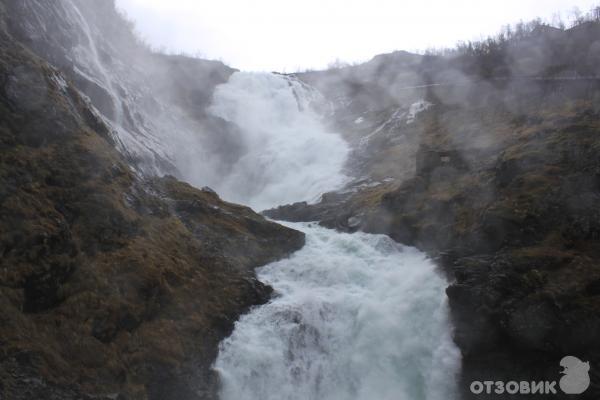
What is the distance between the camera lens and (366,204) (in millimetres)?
18297

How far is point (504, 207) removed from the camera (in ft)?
39.8

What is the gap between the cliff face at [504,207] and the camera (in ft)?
29.4

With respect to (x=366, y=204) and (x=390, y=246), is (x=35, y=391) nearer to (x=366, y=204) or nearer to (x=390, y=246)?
(x=390, y=246)

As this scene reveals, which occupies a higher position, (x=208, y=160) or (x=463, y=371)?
(x=208, y=160)

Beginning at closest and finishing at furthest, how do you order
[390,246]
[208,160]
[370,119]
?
[390,246] → [208,160] → [370,119]

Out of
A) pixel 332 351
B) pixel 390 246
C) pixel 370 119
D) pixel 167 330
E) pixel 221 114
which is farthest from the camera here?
pixel 221 114

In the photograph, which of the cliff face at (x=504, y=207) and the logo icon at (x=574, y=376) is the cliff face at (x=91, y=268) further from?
the logo icon at (x=574, y=376)

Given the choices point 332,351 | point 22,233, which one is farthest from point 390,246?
point 22,233

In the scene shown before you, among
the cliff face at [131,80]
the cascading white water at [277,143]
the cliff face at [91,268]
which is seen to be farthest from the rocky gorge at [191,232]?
the cascading white water at [277,143]

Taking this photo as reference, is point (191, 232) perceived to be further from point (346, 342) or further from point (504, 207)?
point (504, 207)

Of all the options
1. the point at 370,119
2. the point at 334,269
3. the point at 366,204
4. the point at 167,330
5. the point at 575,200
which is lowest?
the point at 167,330

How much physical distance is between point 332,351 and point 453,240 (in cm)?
541

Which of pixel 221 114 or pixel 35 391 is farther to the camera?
pixel 221 114

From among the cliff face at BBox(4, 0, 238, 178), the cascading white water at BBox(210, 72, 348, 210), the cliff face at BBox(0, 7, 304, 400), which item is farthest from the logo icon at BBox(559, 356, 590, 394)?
the cascading white water at BBox(210, 72, 348, 210)
